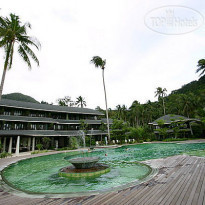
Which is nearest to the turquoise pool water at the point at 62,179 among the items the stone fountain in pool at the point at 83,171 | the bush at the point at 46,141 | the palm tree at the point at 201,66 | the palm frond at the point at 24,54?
the stone fountain in pool at the point at 83,171

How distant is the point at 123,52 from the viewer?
20.3 m

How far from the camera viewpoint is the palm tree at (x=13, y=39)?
13.7 m

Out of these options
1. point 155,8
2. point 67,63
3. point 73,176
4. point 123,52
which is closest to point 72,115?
point 67,63

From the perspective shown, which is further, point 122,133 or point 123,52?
point 122,133

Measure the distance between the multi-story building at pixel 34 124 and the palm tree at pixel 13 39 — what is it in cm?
1267

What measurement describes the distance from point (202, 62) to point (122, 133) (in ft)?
87.3

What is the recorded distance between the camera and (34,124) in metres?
28.6

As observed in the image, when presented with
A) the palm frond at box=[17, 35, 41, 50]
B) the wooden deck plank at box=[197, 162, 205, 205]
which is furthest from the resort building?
the wooden deck plank at box=[197, 162, 205, 205]

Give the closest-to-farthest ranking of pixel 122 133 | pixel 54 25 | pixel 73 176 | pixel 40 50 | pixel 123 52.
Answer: pixel 73 176 < pixel 54 25 < pixel 40 50 < pixel 123 52 < pixel 122 133

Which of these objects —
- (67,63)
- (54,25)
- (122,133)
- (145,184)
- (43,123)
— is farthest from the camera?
(122,133)

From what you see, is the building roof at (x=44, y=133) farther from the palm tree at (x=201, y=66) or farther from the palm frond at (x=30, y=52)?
the palm tree at (x=201, y=66)

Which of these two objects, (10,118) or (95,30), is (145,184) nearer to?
(95,30)

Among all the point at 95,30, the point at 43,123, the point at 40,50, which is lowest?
the point at 43,123

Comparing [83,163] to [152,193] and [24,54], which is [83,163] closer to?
[152,193]
